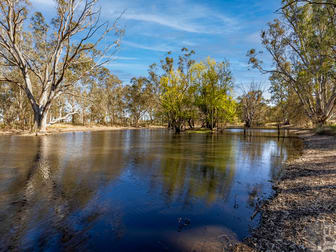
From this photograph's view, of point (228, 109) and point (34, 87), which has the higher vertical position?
point (34, 87)

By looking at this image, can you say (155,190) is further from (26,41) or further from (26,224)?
(26,41)

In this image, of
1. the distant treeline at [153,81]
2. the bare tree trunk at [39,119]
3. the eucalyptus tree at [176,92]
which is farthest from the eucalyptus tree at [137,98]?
the bare tree trunk at [39,119]

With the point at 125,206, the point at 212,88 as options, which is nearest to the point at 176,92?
the point at 212,88

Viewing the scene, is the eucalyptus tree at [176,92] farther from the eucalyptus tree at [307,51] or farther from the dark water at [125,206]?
the dark water at [125,206]

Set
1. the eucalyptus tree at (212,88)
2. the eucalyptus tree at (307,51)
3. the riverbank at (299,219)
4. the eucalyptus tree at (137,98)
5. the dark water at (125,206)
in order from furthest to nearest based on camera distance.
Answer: the eucalyptus tree at (137,98) < the eucalyptus tree at (212,88) < the eucalyptus tree at (307,51) < the dark water at (125,206) < the riverbank at (299,219)

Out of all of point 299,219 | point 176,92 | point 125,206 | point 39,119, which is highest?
point 176,92

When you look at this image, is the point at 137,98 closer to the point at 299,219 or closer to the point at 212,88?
the point at 212,88

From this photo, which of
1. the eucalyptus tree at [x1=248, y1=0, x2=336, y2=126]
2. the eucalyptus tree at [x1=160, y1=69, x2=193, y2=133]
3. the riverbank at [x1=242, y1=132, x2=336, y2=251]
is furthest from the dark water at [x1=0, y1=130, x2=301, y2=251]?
the eucalyptus tree at [x1=160, y1=69, x2=193, y2=133]

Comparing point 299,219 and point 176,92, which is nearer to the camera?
point 299,219

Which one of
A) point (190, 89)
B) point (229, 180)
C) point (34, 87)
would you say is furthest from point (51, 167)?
point (34, 87)

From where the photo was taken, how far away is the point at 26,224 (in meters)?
5.35

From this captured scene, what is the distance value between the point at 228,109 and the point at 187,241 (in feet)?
172

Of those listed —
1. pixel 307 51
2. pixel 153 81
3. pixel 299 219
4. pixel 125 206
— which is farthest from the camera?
pixel 153 81

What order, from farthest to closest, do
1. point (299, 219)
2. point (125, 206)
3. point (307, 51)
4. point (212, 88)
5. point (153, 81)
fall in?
point (153, 81) < point (212, 88) < point (307, 51) < point (125, 206) < point (299, 219)
